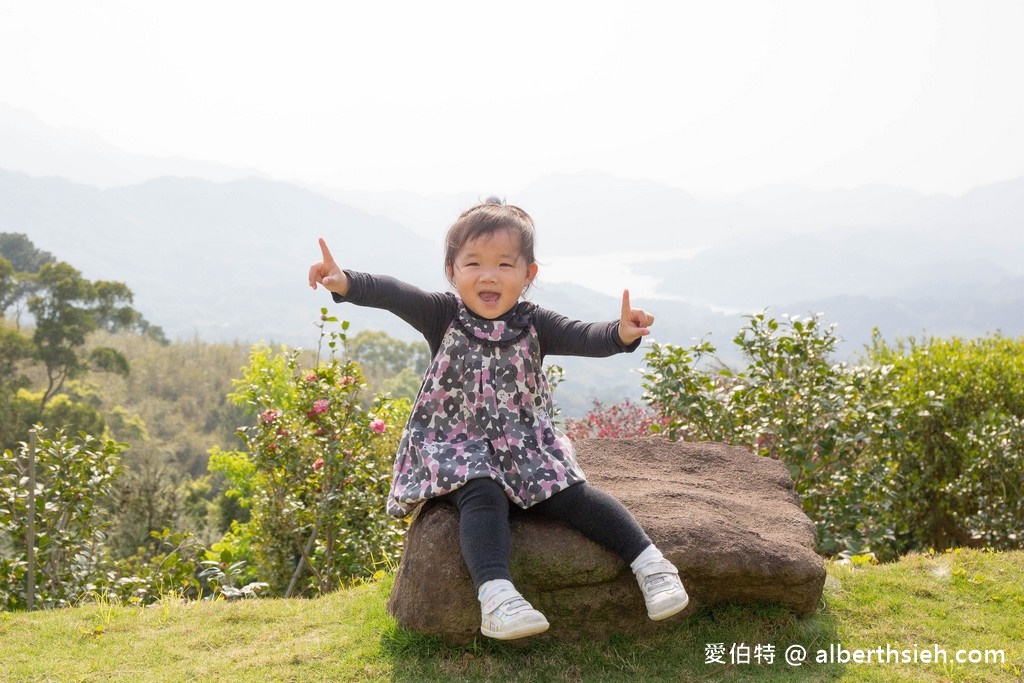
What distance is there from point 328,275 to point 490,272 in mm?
659

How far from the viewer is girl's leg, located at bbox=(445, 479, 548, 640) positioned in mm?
2748

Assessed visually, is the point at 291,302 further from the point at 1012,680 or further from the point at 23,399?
the point at 1012,680

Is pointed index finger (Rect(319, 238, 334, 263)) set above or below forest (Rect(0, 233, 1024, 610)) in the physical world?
above

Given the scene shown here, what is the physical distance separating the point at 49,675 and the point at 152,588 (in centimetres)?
229

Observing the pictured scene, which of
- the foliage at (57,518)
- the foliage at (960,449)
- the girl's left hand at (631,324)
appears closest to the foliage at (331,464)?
the foliage at (57,518)

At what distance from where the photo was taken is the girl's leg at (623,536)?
9.58 feet

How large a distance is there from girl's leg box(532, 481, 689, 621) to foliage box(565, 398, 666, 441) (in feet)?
14.6

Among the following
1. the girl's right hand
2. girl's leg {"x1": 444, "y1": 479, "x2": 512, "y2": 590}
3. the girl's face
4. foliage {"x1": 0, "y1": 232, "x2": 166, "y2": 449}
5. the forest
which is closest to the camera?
girl's leg {"x1": 444, "y1": 479, "x2": 512, "y2": 590}

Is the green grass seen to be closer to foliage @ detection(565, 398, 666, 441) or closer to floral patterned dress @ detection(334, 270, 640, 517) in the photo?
floral patterned dress @ detection(334, 270, 640, 517)

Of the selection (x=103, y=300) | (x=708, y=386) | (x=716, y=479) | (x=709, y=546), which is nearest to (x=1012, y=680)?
(x=709, y=546)

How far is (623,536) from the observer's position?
122 inches

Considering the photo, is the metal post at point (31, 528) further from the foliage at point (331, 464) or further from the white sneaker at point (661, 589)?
the white sneaker at point (661, 589)

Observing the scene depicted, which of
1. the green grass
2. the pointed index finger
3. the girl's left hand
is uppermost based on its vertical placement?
the pointed index finger

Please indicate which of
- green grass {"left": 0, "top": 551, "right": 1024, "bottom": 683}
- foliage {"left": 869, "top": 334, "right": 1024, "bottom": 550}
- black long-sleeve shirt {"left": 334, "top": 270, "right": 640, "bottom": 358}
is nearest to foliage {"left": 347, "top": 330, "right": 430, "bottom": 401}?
foliage {"left": 869, "top": 334, "right": 1024, "bottom": 550}
